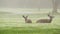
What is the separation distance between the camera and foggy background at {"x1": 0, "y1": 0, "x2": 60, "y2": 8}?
1.40m

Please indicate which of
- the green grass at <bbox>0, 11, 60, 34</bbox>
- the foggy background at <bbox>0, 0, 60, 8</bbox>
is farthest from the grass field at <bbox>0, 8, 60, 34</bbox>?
the foggy background at <bbox>0, 0, 60, 8</bbox>

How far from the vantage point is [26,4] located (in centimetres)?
141

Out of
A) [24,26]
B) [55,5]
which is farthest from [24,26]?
[55,5]

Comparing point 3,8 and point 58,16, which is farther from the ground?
point 3,8

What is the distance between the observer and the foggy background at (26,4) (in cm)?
140

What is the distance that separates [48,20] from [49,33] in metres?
0.13

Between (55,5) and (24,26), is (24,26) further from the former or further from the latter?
(55,5)

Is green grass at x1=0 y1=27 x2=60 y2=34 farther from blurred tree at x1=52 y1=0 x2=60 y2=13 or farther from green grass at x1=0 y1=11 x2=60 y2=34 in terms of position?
blurred tree at x1=52 y1=0 x2=60 y2=13

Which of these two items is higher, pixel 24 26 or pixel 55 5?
pixel 55 5

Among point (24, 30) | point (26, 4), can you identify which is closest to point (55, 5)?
point (26, 4)

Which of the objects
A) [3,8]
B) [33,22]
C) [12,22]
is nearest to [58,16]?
[33,22]

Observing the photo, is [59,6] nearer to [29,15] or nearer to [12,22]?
[29,15]

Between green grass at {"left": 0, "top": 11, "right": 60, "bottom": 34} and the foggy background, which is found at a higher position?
the foggy background

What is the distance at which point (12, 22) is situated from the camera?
1359mm
